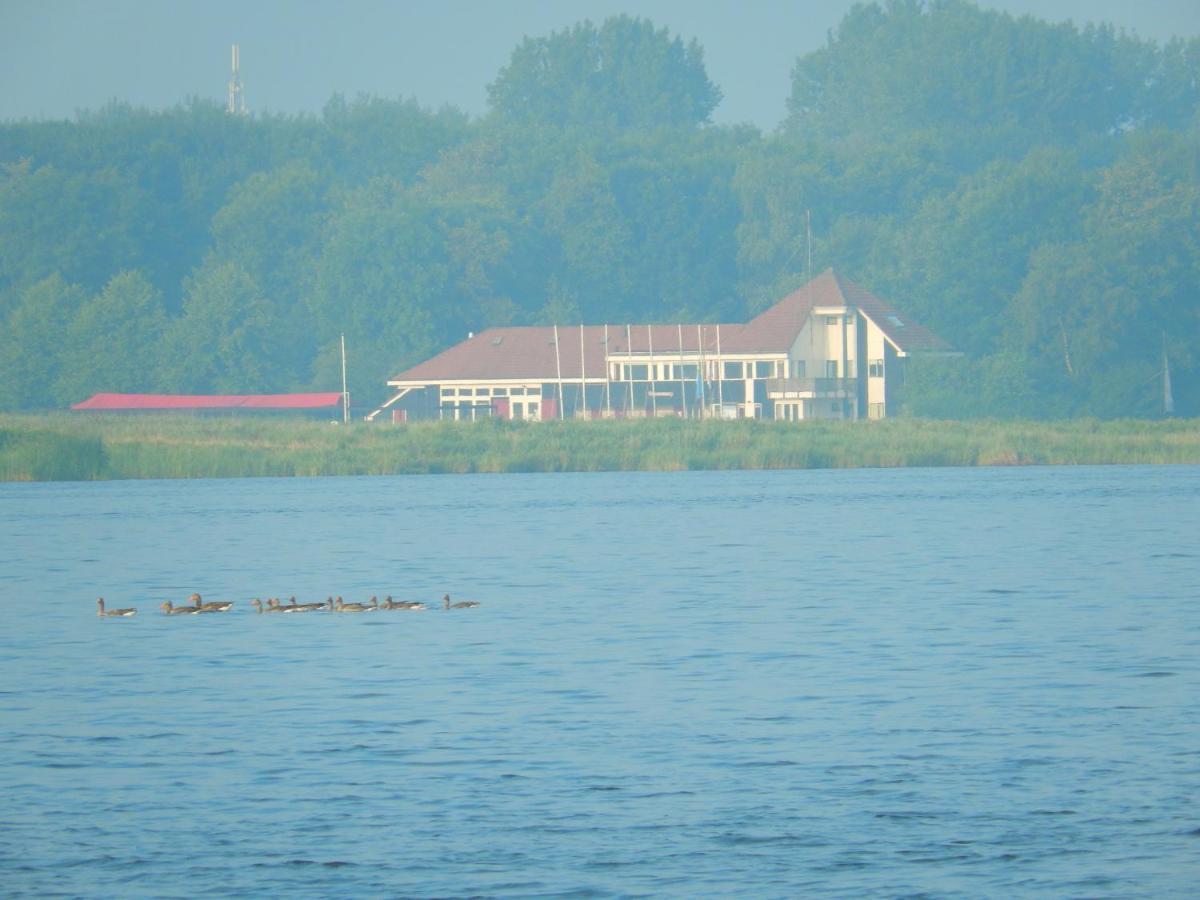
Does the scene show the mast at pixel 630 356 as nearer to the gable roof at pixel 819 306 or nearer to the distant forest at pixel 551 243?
the gable roof at pixel 819 306

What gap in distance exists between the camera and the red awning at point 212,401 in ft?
381

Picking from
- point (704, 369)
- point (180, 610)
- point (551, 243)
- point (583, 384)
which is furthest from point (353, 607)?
point (551, 243)

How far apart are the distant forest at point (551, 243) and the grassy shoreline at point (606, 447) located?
26.0 meters

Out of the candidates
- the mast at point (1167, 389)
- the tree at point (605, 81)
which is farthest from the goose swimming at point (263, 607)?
the tree at point (605, 81)

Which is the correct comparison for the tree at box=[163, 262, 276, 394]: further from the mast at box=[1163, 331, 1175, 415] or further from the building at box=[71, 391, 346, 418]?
the mast at box=[1163, 331, 1175, 415]

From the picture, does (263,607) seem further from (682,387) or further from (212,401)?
(212,401)

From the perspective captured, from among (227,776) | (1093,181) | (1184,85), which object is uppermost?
(1184,85)

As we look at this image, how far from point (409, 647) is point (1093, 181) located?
3926 inches

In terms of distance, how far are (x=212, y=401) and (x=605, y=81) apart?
82554mm

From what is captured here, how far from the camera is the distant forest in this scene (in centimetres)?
11162

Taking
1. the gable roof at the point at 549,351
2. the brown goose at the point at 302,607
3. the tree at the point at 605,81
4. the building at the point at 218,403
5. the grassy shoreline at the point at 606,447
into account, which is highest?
the tree at the point at 605,81

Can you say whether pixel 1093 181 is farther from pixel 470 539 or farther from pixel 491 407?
pixel 470 539

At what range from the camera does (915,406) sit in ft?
349

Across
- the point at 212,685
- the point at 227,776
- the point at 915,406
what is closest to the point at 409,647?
the point at 212,685
